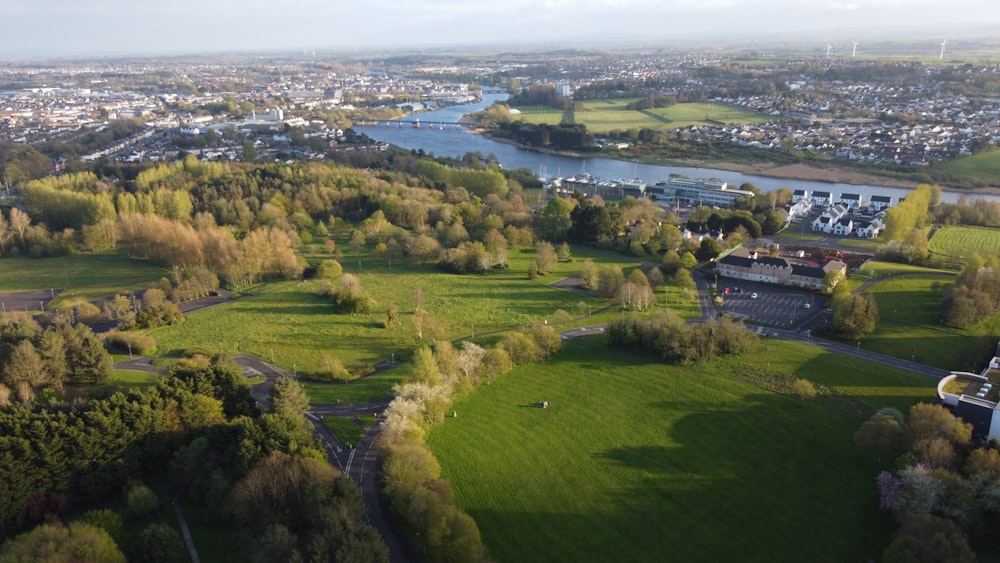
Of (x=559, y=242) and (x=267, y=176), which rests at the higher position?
(x=267, y=176)

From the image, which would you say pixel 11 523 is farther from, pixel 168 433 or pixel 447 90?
pixel 447 90

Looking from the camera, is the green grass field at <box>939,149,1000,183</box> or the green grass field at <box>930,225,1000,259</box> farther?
the green grass field at <box>939,149,1000,183</box>

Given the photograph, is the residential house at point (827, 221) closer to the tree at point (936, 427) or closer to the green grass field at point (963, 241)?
the green grass field at point (963, 241)

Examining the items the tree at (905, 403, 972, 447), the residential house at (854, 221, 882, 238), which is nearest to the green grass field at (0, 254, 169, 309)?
the tree at (905, 403, 972, 447)

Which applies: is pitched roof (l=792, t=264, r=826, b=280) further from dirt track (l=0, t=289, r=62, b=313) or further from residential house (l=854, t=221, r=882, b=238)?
dirt track (l=0, t=289, r=62, b=313)

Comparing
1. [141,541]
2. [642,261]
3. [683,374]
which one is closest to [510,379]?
[683,374]

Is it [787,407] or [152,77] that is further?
[152,77]

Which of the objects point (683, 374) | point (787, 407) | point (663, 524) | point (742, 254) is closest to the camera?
point (663, 524)
